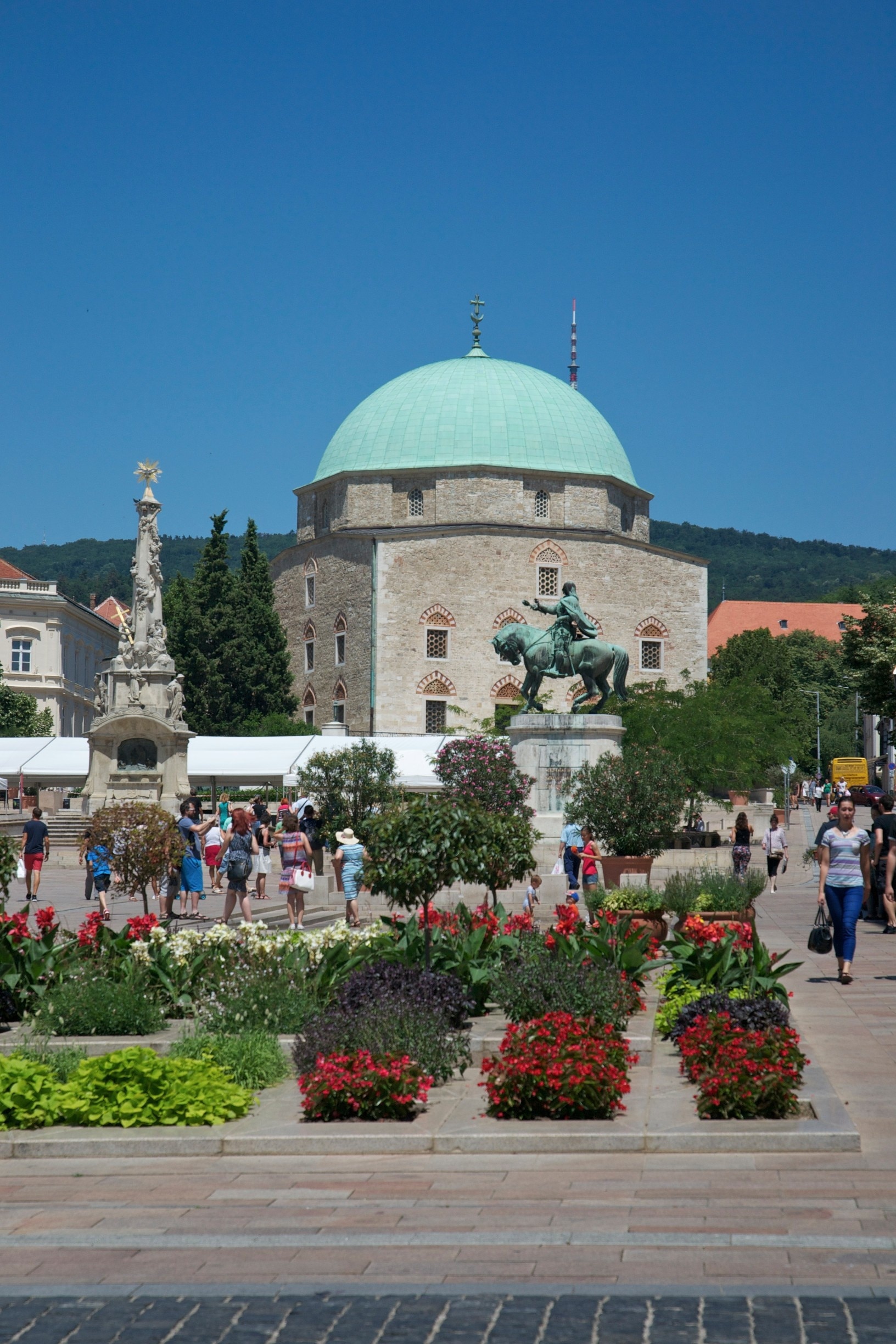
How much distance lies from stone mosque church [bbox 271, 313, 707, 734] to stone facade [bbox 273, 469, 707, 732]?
0.07m

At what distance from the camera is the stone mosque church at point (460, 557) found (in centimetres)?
5553

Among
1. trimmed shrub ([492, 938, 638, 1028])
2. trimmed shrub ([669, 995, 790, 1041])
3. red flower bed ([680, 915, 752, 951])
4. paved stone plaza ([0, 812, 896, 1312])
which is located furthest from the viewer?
red flower bed ([680, 915, 752, 951])

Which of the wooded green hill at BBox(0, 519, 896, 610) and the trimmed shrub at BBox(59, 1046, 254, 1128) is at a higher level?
the wooded green hill at BBox(0, 519, 896, 610)

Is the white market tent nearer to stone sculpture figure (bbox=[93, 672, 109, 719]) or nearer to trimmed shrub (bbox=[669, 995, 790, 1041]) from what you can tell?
stone sculpture figure (bbox=[93, 672, 109, 719])

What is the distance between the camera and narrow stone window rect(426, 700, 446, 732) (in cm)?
5484

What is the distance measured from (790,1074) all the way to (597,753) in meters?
20.8

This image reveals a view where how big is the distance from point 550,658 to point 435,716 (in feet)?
84.7

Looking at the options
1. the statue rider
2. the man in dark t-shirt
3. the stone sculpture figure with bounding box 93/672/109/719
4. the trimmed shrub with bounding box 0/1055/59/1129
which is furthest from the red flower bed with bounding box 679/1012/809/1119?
the stone sculpture figure with bounding box 93/672/109/719

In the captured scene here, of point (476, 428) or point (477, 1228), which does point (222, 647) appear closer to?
point (476, 428)

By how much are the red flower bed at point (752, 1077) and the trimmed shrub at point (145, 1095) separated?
255cm

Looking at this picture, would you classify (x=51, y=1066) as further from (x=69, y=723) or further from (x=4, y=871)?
(x=69, y=723)

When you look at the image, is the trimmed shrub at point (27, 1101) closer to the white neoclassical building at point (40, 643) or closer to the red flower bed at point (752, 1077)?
the red flower bed at point (752, 1077)

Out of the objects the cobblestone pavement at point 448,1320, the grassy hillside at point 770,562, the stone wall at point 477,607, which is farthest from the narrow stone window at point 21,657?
the grassy hillside at point 770,562

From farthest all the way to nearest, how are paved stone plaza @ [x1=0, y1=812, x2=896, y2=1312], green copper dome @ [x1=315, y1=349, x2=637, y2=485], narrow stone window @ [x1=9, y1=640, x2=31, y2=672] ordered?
narrow stone window @ [x1=9, y1=640, x2=31, y2=672] < green copper dome @ [x1=315, y1=349, x2=637, y2=485] < paved stone plaza @ [x1=0, y1=812, x2=896, y2=1312]
